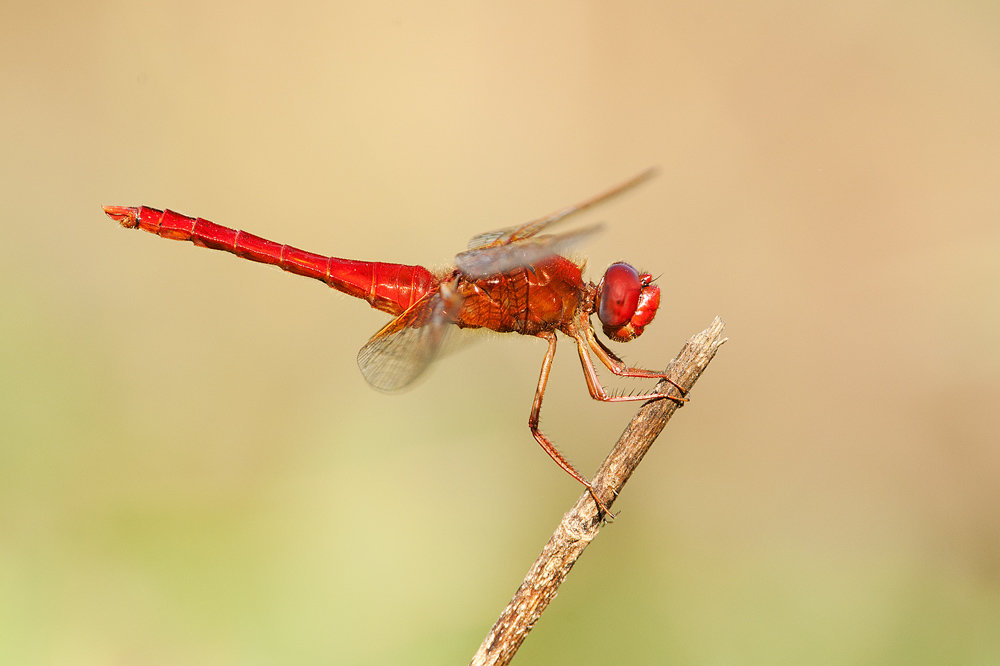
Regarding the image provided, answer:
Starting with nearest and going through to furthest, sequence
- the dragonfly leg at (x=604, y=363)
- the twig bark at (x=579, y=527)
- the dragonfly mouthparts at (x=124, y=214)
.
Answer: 1. the twig bark at (x=579, y=527)
2. the dragonfly leg at (x=604, y=363)
3. the dragonfly mouthparts at (x=124, y=214)

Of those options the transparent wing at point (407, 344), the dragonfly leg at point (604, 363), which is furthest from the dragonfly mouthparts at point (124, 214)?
the dragonfly leg at point (604, 363)

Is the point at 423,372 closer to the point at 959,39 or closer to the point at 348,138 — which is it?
the point at 348,138

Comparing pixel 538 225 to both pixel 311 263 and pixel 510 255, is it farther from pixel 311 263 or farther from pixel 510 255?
pixel 311 263

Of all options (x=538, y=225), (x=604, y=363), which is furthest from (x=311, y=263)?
(x=604, y=363)

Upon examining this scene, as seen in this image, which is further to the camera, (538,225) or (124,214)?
(124,214)

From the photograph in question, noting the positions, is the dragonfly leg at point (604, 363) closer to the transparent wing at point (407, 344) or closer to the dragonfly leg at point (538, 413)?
the dragonfly leg at point (538, 413)

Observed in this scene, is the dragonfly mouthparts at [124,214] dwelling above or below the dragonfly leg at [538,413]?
above

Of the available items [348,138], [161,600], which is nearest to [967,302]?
[348,138]
